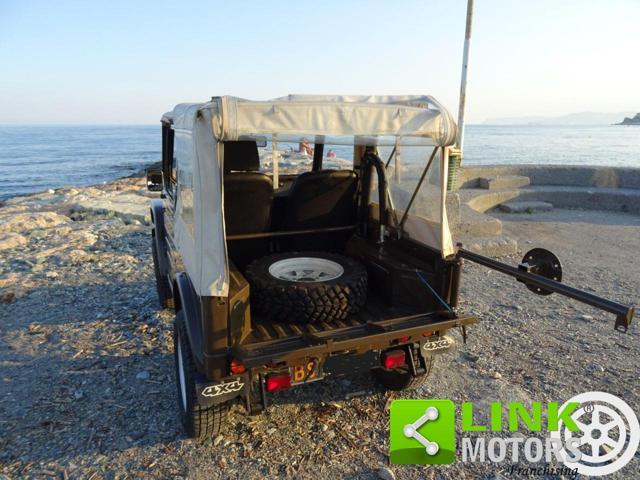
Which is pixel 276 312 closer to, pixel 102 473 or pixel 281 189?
pixel 102 473

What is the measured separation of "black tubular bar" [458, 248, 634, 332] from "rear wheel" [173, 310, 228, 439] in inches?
88.2

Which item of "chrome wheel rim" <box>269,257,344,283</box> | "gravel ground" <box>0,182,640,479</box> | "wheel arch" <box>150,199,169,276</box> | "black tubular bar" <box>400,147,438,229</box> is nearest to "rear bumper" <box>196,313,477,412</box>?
"gravel ground" <box>0,182,640,479</box>

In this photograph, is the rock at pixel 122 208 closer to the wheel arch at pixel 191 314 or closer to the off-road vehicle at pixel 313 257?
the off-road vehicle at pixel 313 257

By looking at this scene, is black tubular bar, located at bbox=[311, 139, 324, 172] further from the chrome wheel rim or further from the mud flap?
the mud flap

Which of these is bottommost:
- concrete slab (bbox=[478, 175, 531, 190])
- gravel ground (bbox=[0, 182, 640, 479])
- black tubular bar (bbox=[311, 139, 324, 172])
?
gravel ground (bbox=[0, 182, 640, 479])

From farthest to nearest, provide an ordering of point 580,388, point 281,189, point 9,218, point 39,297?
point 9,218, point 39,297, point 281,189, point 580,388

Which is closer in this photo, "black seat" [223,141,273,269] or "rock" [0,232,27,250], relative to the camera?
"black seat" [223,141,273,269]

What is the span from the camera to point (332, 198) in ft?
14.9

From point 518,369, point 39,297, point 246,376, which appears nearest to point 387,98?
point 246,376

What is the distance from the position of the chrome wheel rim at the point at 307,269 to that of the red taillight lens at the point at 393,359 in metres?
0.92

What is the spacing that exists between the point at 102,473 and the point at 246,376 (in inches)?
48.6

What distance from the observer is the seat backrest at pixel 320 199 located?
4410mm

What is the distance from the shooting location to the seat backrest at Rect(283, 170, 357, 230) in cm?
441

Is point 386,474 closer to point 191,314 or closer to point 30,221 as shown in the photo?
point 191,314
